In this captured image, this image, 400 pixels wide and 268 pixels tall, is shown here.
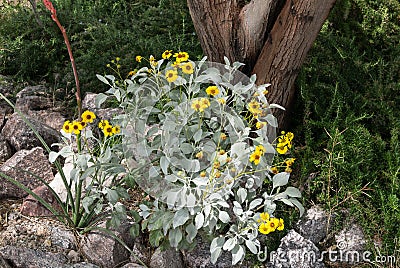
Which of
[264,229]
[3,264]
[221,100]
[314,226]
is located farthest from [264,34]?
[3,264]

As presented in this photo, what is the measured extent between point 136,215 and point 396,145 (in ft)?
4.44

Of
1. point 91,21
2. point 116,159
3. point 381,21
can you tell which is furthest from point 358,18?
point 116,159

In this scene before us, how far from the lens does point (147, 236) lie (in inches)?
111

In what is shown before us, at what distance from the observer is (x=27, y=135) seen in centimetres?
321

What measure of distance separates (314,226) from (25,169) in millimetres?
1466

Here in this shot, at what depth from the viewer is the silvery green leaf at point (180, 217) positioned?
2463 mm

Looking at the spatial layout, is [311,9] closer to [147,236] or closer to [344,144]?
[344,144]

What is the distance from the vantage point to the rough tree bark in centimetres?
289

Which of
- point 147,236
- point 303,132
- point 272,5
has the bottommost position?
point 147,236

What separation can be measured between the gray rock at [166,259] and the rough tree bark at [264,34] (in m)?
0.97

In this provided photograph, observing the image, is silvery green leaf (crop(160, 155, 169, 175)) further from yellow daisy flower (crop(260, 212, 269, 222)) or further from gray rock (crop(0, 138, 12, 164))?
gray rock (crop(0, 138, 12, 164))

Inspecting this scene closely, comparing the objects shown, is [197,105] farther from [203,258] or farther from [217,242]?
[203,258]

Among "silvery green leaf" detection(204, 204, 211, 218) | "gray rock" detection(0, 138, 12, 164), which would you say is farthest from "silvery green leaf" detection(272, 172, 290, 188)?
"gray rock" detection(0, 138, 12, 164)

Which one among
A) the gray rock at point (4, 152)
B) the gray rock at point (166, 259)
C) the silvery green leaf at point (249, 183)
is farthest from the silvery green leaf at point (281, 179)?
the gray rock at point (4, 152)
